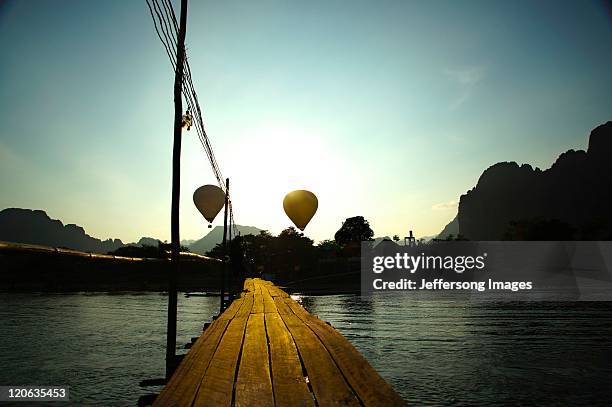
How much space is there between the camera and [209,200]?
2352cm

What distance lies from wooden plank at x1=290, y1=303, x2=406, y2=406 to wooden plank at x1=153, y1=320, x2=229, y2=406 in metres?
1.76

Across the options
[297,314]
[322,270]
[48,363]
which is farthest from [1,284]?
[297,314]

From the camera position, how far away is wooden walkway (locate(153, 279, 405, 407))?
450 centimetres

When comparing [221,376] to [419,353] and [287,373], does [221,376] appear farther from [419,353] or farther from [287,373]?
[419,353]

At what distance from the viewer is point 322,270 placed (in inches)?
3046

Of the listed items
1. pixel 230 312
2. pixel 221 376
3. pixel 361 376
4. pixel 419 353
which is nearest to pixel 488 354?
pixel 419 353

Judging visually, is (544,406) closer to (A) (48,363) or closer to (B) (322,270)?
(A) (48,363)

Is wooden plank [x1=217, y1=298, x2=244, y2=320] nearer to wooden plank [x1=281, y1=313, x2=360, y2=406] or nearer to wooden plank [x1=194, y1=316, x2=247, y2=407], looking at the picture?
wooden plank [x1=281, y1=313, x2=360, y2=406]

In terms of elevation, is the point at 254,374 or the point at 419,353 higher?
the point at 254,374

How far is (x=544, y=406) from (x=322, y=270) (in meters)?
68.1

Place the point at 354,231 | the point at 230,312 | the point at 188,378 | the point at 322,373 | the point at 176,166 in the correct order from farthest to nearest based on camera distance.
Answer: the point at 354,231 → the point at 230,312 → the point at 176,166 → the point at 322,373 → the point at 188,378

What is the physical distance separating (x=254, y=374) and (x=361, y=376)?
1.31 m

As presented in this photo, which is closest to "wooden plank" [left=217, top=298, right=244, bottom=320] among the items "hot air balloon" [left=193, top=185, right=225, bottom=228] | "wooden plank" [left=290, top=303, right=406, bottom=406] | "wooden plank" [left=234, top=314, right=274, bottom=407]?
"wooden plank" [left=234, top=314, right=274, bottom=407]

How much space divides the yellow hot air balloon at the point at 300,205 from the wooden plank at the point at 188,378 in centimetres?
1951
